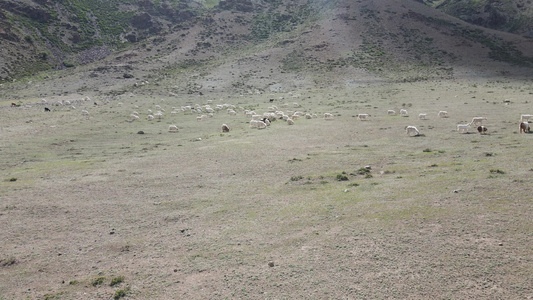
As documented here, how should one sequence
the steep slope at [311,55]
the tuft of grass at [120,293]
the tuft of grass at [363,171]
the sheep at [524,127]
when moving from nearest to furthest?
the tuft of grass at [120,293] < the tuft of grass at [363,171] < the sheep at [524,127] < the steep slope at [311,55]

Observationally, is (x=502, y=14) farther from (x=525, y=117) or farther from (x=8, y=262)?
(x=8, y=262)

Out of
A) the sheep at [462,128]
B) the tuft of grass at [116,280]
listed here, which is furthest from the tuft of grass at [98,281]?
the sheep at [462,128]

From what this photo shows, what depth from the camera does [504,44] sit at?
103 metres

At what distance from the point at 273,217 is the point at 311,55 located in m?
93.3

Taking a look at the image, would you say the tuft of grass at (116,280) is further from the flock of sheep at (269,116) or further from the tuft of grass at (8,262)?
the flock of sheep at (269,116)

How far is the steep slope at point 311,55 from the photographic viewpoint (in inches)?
3263

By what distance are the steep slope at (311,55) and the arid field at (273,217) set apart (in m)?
54.9

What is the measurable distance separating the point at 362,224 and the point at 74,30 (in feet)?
492

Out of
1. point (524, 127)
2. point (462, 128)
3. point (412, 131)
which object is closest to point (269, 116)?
point (412, 131)

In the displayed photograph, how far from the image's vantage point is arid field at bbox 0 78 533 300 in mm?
9695

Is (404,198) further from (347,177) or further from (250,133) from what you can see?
(250,133)

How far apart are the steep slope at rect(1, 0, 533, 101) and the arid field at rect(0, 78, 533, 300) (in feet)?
180

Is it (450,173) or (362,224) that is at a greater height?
(450,173)

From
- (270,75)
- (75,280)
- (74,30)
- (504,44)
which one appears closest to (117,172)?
(75,280)
